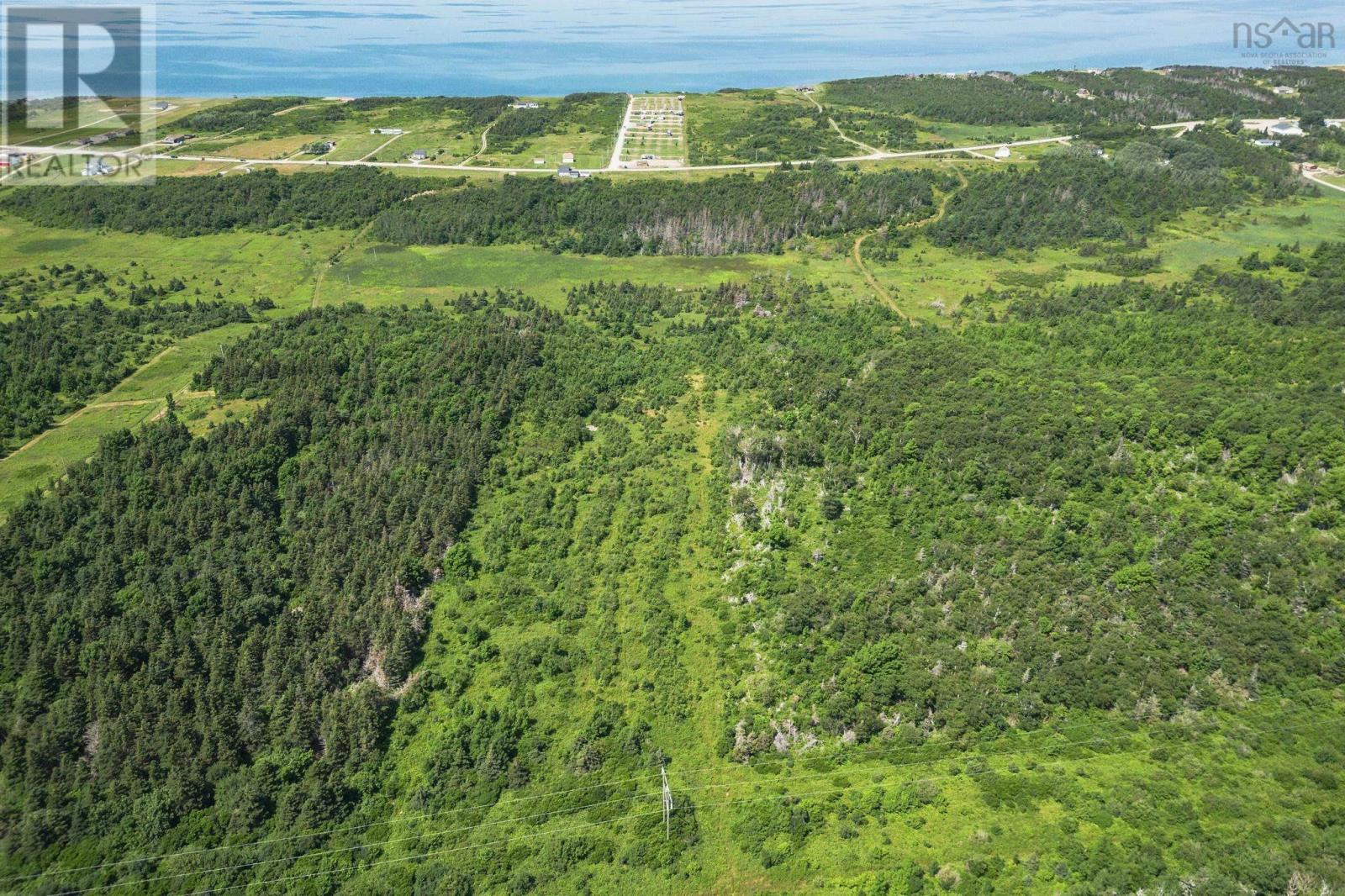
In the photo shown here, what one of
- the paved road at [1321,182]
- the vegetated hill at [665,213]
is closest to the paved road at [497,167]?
the vegetated hill at [665,213]

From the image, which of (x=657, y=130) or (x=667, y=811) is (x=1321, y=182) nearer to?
(x=657, y=130)

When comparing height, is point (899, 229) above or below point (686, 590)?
above

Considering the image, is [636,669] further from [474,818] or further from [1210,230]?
[1210,230]

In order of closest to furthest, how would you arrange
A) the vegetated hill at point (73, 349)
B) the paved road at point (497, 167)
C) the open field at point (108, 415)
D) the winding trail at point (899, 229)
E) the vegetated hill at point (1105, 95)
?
the open field at point (108, 415) → the vegetated hill at point (73, 349) → the winding trail at point (899, 229) → the paved road at point (497, 167) → the vegetated hill at point (1105, 95)

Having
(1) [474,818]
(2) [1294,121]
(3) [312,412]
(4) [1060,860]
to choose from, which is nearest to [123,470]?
(3) [312,412]

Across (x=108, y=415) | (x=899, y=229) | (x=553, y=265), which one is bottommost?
(x=108, y=415)

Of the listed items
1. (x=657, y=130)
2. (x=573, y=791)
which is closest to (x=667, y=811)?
(x=573, y=791)

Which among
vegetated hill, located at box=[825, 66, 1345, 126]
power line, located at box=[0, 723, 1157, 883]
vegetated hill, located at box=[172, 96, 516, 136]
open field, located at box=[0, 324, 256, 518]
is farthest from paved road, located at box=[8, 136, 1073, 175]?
power line, located at box=[0, 723, 1157, 883]

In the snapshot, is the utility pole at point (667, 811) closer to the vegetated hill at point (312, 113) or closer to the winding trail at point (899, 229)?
the winding trail at point (899, 229)
